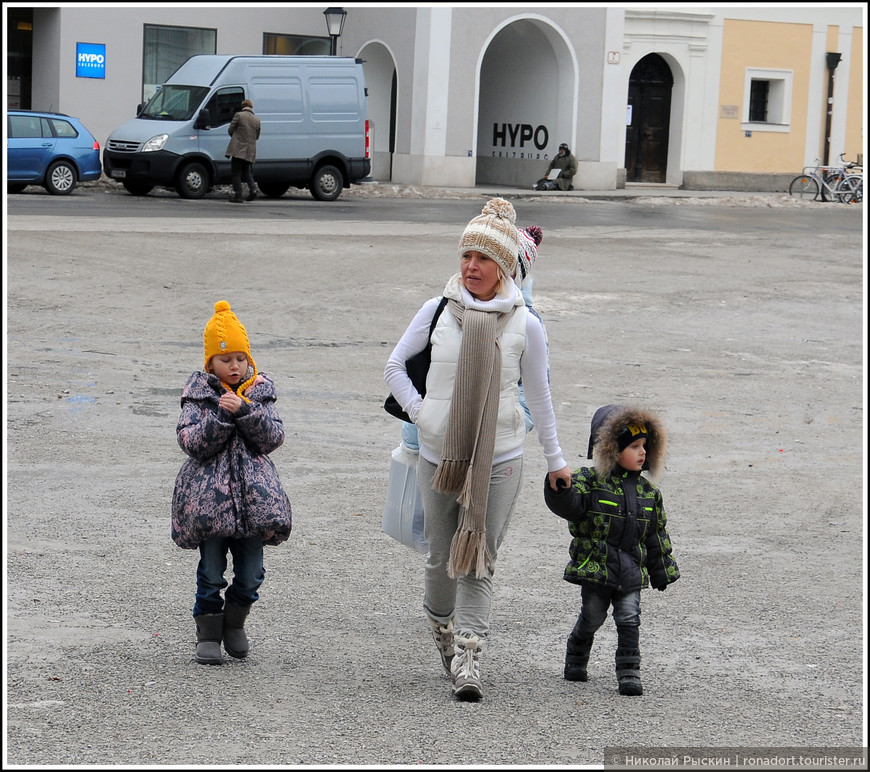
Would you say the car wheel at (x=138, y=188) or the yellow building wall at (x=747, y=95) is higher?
the yellow building wall at (x=747, y=95)

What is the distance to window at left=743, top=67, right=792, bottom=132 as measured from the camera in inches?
1452

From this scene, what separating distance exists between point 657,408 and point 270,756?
6.50 m

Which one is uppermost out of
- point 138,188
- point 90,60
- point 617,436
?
point 90,60

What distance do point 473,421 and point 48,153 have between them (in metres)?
21.5

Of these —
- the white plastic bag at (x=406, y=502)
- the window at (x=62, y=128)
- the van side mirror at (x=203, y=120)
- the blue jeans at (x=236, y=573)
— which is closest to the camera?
the blue jeans at (x=236, y=573)

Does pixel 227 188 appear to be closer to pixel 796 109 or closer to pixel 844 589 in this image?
pixel 796 109

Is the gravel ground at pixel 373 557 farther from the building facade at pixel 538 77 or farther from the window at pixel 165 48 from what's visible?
the window at pixel 165 48

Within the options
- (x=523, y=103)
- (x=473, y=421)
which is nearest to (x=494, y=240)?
(x=473, y=421)

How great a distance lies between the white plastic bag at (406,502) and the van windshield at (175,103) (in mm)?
20969

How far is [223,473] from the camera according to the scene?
4.84 m

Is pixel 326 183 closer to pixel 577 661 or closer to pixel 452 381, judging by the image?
pixel 452 381

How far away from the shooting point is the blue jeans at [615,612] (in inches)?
191

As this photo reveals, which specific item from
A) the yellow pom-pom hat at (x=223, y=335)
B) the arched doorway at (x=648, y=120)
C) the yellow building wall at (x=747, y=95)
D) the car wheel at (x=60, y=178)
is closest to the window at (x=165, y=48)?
the car wheel at (x=60, y=178)

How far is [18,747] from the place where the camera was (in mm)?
4090
